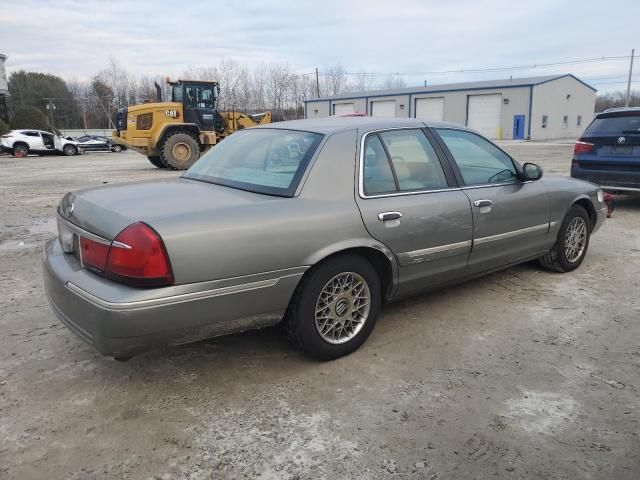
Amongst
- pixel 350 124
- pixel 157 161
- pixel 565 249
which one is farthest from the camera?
pixel 157 161

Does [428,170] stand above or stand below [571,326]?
above

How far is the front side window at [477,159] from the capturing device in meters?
4.20

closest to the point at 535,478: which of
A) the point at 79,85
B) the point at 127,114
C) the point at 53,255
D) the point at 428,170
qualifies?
the point at 428,170

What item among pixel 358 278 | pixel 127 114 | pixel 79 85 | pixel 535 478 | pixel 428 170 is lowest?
pixel 535 478

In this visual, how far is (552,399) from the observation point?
9.92 feet

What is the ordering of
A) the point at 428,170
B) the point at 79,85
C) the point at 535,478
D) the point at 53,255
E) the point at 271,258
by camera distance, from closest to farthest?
the point at 535,478 → the point at 271,258 → the point at 53,255 → the point at 428,170 → the point at 79,85

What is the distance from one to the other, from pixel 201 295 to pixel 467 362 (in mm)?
1807

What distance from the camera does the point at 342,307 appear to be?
3438mm

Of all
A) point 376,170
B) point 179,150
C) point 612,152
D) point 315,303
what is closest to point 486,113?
point 179,150

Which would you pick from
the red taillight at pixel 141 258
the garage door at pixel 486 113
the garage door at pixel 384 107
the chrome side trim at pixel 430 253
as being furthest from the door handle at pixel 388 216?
the garage door at pixel 384 107

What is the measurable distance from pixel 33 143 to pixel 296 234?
29.4 meters

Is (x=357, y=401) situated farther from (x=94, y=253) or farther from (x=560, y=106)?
(x=560, y=106)

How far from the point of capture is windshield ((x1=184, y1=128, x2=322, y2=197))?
341 centimetres

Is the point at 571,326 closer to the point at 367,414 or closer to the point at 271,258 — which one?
the point at 367,414
